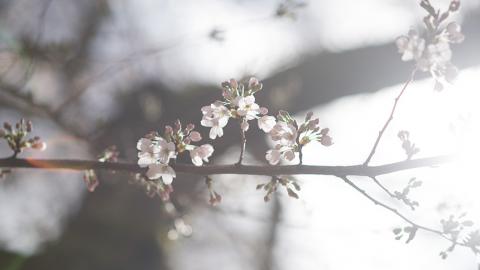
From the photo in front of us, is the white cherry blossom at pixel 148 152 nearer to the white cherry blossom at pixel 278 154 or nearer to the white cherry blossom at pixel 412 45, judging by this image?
the white cherry blossom at pixel 278 154

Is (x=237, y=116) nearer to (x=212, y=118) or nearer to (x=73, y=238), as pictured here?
(x=212, y=118)

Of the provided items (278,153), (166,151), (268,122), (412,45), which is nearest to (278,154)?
(278,153)

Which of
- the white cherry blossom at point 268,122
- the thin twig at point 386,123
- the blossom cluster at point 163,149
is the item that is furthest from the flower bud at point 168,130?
the thin twig at point 386,123

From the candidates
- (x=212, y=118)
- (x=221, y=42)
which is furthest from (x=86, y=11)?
(x=212, y=118)


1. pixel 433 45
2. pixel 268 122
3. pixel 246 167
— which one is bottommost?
pixel 246 167

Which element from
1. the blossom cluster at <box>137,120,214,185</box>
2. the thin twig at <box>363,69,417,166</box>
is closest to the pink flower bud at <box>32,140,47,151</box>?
the blossom cluster at <box>137,120,214,185</box>

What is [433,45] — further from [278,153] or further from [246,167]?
[246,167]

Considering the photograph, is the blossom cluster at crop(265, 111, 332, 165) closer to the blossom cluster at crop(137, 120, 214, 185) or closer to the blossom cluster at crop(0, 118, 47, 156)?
the blossom cluster at crop(137, 120, 214, 185)
